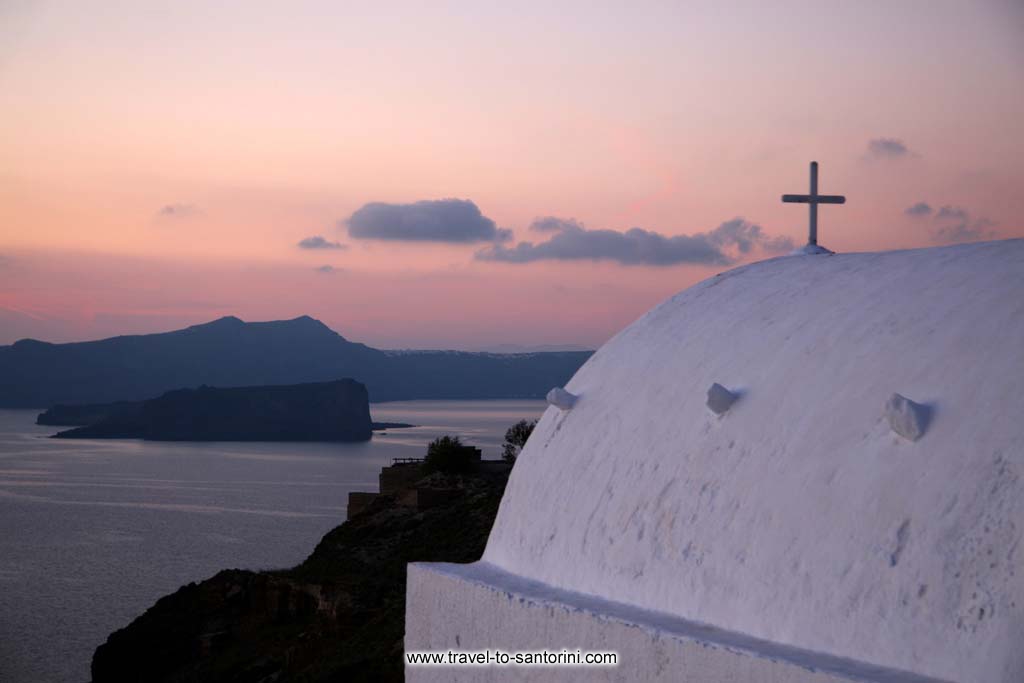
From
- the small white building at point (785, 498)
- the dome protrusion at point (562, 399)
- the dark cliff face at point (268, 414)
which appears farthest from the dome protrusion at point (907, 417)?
the dark cliff face at point (268, 414)

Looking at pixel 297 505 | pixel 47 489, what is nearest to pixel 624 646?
pixel 297 505

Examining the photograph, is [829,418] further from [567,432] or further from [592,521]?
[567,432]

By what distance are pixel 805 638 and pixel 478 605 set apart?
2.53 m

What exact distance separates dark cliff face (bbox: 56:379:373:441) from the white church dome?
11653cm

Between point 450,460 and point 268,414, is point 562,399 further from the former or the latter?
point 268,414

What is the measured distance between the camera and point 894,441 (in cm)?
482

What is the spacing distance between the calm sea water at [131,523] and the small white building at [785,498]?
34.9 m

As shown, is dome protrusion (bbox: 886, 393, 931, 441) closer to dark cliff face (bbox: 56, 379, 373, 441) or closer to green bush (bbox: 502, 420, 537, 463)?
green bush (bbox: 502, 420, 537, 463)

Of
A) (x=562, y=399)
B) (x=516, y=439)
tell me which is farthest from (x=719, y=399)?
(x=516, y=439)

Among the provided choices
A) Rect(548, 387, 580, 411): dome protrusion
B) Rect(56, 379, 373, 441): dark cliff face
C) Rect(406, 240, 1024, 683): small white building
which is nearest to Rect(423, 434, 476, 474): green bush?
Rect(548, 387, 580, 411): dome protrusion

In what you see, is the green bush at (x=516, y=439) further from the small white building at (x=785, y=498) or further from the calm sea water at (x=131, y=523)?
the small white building at (x=785, y=498)

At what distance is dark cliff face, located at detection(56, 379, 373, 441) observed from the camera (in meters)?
123

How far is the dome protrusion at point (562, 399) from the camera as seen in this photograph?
24.5 feet

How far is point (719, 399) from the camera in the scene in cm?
587
